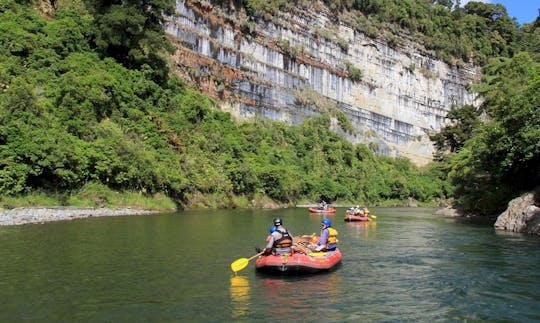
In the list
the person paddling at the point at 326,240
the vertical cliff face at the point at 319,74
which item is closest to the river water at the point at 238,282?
the person paddling at the point at 326,240

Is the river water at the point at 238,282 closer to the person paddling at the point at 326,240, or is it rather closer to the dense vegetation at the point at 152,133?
the person paddling at the point at 326,240

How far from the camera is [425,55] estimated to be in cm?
12038

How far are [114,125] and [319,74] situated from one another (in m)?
59.3

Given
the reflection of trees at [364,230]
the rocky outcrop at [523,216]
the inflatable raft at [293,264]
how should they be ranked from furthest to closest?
the reflection of trees at [364,230] < the rocky outcrop at [523,216] < the inflatable raft at [293,264]

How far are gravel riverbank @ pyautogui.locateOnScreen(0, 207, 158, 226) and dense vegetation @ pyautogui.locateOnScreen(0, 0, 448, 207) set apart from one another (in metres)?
1.70

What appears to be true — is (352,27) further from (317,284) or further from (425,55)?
(317,284)

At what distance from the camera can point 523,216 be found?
91.5ft

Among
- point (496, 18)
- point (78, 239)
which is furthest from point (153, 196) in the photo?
point (496, 18)

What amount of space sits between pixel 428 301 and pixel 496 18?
489 feet

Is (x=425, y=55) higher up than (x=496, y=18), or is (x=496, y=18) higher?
(x=496, y=18)

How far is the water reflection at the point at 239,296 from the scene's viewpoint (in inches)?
452

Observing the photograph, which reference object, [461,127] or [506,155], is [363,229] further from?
[461,127]

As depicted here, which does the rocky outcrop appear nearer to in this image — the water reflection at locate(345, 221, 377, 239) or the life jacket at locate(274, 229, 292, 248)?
the water reflection at locate(345, 221, 377, 239)

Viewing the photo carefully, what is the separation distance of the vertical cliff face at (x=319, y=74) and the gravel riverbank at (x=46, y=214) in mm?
40425
